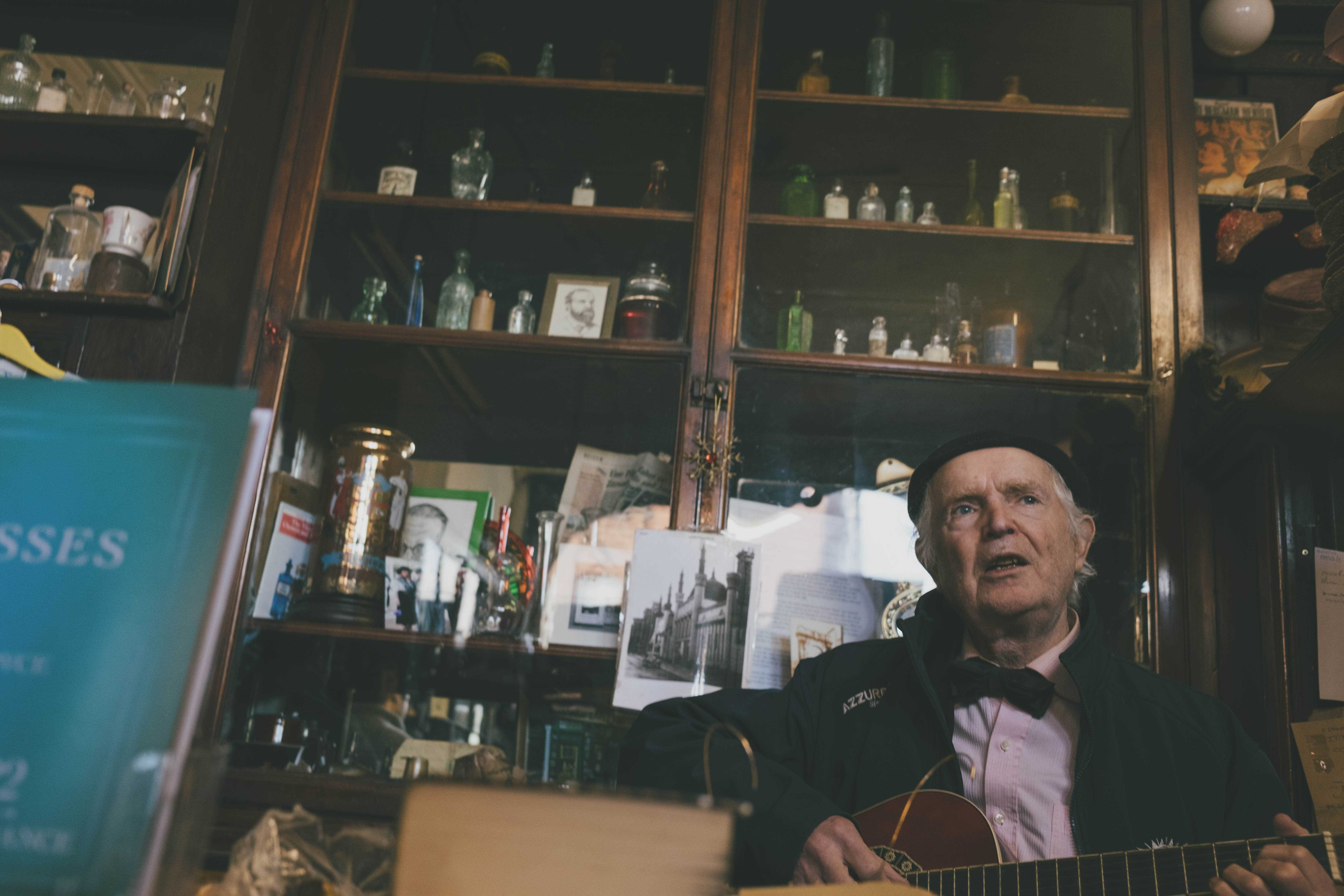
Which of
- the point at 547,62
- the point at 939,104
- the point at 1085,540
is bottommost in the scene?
the point at 1085,540

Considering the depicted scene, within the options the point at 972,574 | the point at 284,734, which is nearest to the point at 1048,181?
the point at 972,574

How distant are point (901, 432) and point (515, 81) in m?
1.24

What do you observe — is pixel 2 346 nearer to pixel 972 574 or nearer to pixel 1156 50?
pixel 972 574

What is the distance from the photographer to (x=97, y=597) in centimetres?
49

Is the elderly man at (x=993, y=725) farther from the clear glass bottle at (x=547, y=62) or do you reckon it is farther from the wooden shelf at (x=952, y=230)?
the clear glass bottle at (x=547, y=62)

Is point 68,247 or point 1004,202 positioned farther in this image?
point 1004,202

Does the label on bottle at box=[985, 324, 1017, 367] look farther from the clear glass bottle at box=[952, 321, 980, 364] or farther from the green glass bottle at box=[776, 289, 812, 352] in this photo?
the green glass bottle at box=[776, 289, 812, 352]

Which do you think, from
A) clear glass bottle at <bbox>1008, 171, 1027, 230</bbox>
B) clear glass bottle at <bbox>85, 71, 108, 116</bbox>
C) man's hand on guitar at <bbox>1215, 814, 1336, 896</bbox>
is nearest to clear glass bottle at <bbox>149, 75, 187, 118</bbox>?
clear glass bottle at <bbox>85, 71, 108, 116</bbox>

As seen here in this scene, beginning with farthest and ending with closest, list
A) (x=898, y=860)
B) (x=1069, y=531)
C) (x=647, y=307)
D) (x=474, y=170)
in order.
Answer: (x=474, y=170) < (x=647, y=307) < (x=1069, y=531) < (x=898, y=860)

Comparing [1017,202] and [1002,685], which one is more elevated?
[1017,202]

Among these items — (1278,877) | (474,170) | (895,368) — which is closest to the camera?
(1278,877)

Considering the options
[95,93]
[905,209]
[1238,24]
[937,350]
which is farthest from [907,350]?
[95,93]

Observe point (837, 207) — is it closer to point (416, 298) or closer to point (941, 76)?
point (941, 76)

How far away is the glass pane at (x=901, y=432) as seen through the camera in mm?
1881
